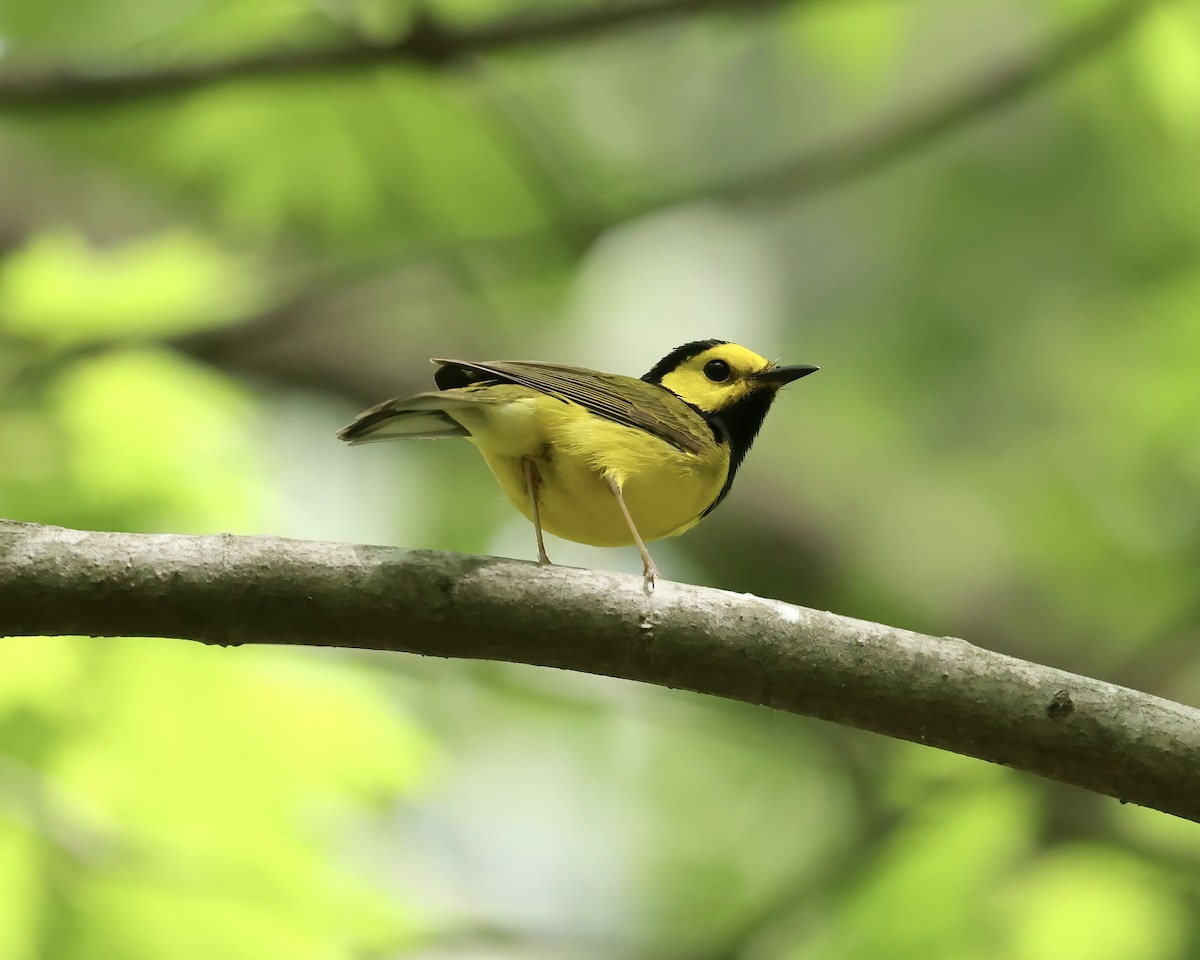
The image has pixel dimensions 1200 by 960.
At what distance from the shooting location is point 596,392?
4.29 meters

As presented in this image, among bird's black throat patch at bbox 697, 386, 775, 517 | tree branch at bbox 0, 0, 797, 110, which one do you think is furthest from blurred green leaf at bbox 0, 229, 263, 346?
bird's black throat patch at bbox 697, 386, 775, 517

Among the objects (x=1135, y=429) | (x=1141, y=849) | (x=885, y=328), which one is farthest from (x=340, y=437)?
(x=885, y=328)

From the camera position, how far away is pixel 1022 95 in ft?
22.6

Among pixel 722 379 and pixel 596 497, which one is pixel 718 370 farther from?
pixel 596 497

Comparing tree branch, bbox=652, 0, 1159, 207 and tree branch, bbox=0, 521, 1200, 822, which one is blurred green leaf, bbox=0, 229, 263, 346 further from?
tree branch, bbox=0, 521, 1200, 822

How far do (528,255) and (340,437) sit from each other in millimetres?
3279

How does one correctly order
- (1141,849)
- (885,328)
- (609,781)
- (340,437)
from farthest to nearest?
(885,328)
(609,781)
(1141,849)
(340,437)

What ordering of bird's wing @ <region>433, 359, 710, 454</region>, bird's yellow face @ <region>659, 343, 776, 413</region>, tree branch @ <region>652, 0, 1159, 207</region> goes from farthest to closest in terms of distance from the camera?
tree branch @ <region>652, 0, 1159, 207</region> < bird's yellow face @ <region>659, 343, 776, 413</region> < bird's wing @ <region>433, 359, 710, 454</region>

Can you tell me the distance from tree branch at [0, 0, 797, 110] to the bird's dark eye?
1517 mm

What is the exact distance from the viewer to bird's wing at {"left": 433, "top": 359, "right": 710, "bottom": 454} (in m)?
4.11

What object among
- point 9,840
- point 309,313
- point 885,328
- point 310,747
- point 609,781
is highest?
point 885,328

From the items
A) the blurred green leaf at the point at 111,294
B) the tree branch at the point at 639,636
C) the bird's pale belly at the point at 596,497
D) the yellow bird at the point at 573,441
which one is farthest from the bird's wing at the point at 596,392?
the blurred green leaf at the point at 111,294

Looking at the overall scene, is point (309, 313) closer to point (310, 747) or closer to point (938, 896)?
point (310, 747)

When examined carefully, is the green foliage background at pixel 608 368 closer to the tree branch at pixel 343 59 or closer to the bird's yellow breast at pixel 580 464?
the tree branch at pixel 343 59
